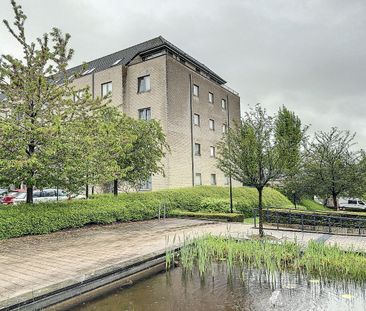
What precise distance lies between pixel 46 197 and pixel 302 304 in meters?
19.3

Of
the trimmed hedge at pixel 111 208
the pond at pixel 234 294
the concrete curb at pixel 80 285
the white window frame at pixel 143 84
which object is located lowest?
the pond at pixel 234 294

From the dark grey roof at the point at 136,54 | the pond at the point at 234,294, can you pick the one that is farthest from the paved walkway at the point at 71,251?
the dark grey roof at the point at 136,54

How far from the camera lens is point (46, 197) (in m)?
20.8

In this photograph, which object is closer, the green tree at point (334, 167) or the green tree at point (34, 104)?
the green tree at point (34, 104)

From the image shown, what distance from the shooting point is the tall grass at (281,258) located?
6246 mm

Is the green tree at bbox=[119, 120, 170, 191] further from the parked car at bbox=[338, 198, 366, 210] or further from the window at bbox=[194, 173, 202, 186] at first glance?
the parked car at bbox=[338, 198, 366, 210]

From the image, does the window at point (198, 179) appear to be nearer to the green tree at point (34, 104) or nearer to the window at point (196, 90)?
the window at point (196, 90)

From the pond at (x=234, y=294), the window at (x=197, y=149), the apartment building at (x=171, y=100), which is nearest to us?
the pond at (x=234, y=294)

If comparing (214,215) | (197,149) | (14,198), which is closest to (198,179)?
(197,149)

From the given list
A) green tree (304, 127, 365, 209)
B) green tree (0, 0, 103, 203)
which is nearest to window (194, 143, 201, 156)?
green tree (304, 127, 365, 209)

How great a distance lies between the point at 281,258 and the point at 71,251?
16.6 feet

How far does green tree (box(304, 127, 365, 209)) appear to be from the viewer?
17.9m

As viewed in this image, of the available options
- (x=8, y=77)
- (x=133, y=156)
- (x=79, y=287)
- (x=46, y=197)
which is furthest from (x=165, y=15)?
(x=46, y=197)

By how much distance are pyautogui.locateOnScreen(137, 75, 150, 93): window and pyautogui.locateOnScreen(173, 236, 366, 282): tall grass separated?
19.6 m
